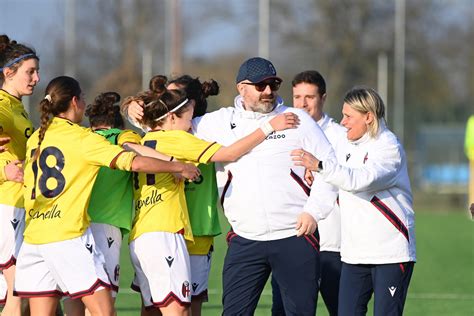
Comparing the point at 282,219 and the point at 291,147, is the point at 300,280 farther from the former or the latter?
the point at 291,147

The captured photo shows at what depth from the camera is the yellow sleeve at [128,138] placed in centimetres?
690

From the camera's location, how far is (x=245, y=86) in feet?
22.1

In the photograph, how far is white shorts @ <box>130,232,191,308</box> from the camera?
666 centimetres

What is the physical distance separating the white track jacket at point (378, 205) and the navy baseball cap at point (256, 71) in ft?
2.26

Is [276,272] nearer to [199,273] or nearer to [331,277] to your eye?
[199,273]

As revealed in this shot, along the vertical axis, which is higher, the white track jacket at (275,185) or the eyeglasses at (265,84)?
the eyeglasses at (265,84)

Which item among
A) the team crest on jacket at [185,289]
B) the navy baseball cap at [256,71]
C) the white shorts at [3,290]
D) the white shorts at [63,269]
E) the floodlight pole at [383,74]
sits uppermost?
the floodlight pole at [383,74]

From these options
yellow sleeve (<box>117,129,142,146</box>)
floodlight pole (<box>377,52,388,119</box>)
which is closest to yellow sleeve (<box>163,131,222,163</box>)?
yellow sleeve (<box>117,129,142,146</box>)

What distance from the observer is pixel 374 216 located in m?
6.72

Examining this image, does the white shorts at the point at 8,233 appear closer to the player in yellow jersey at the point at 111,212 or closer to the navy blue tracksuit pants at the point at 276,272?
the player in yellow jersey at the point at 111,212

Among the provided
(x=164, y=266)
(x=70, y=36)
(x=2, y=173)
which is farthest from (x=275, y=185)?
(x=70, y=36)

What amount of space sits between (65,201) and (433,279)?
835 centimetres

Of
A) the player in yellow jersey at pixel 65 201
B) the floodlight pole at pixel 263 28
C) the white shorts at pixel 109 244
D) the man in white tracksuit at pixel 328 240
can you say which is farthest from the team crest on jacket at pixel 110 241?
the floodlight pole at pixel 263 28

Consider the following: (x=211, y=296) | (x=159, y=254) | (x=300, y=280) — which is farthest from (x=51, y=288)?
(x=211, y=296)
